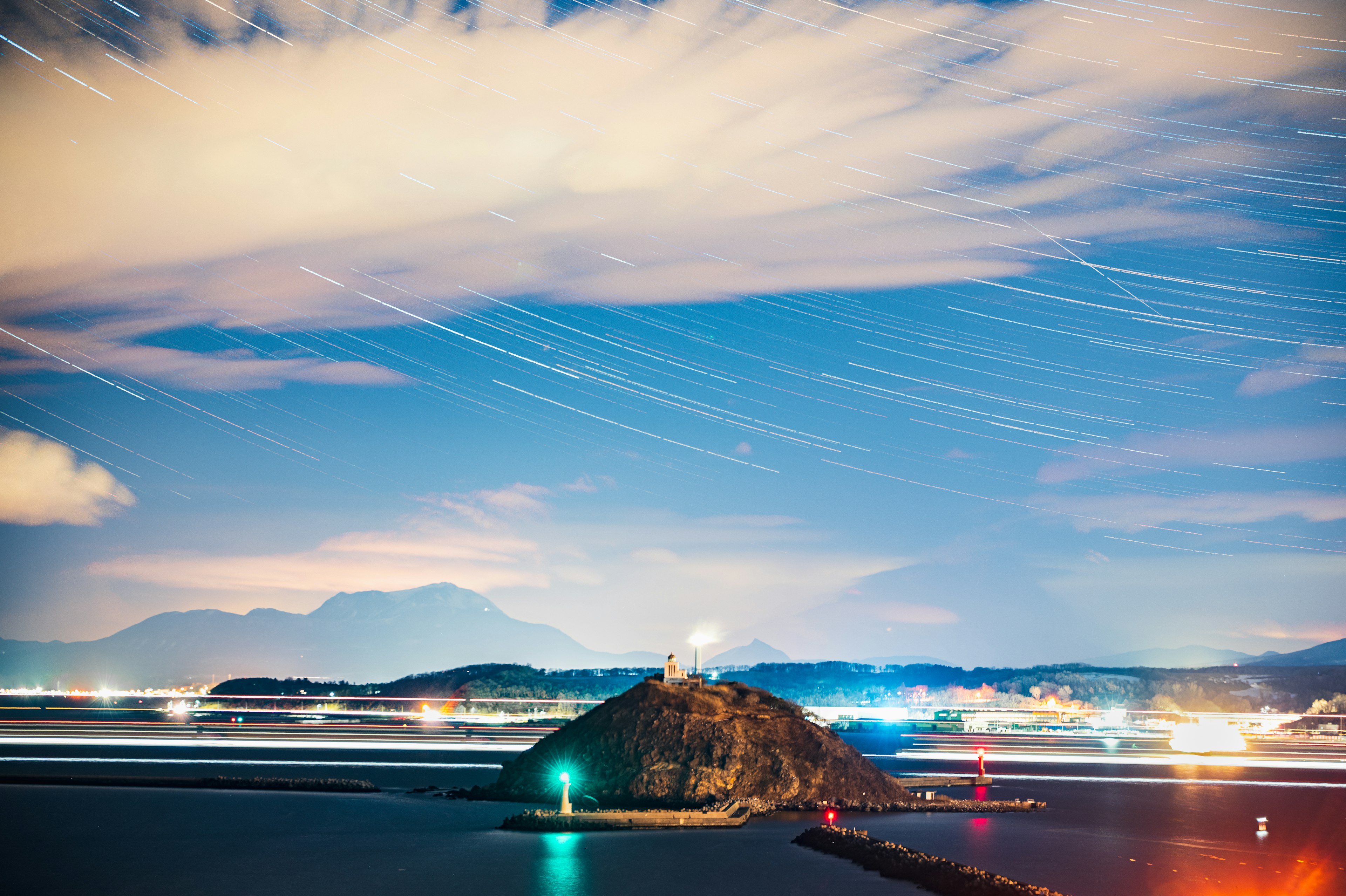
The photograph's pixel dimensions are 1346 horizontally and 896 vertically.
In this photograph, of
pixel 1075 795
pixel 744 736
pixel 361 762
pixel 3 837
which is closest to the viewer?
pixel 3 837

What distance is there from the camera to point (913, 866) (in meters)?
48.2

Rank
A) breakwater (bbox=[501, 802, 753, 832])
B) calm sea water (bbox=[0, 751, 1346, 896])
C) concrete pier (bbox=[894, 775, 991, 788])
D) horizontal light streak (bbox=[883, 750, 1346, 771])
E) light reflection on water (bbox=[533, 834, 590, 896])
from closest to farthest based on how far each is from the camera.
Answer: light reflection on water (bbox=[533, 834, 590, 896]) → calm sea water (bbox=[0, 751, 1346, 896]) → breakwater (bbox=[501, 802, 753, 832]) → concrete pier (bbox=[894, 775, 991, 788]) → horizontal light streak (bbox=[883, 750, 1346, 771])

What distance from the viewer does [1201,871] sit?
48.8 m

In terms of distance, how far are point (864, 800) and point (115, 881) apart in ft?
154

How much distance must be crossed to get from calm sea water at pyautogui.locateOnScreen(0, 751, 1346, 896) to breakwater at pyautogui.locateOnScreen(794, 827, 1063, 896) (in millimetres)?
974

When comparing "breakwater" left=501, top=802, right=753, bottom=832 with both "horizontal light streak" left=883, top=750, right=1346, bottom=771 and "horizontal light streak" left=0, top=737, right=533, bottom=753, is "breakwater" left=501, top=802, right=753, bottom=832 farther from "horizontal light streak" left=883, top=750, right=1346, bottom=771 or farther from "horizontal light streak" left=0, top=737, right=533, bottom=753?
"horizontal light streak" left=0, top=737, right=533, bottom=753

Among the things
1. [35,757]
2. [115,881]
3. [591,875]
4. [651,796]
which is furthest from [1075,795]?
[35,757]

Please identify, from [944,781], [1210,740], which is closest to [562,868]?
[944,781]

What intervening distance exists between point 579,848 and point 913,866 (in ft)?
57.0

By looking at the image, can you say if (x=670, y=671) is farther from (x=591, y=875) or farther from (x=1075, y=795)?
(x=591, y=875)

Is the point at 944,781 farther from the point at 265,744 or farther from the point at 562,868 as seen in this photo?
the point at 265,744

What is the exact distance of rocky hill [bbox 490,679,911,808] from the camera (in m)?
74.8

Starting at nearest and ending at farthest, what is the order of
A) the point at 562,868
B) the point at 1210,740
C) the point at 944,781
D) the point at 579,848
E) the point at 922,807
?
the point at 562,868 → the point at 579,848 → the point at 922,807 → the point at 944,781 → the point at 1210,740

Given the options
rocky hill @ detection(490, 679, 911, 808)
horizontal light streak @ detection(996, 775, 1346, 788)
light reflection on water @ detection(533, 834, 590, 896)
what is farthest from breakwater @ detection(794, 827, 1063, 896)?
horizontal light streak @ detection(996, 775, 1346, 788)
